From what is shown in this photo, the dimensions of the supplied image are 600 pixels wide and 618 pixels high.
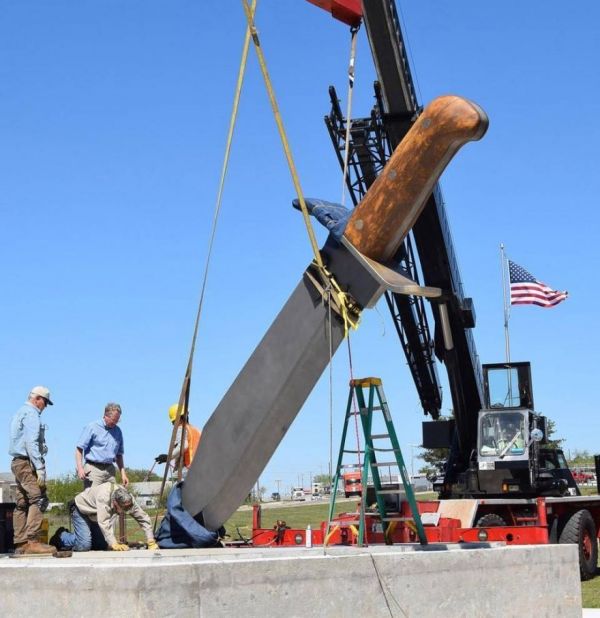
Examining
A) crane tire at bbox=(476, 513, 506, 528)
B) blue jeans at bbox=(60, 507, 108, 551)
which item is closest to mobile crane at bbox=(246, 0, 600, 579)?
crane tire at bbox=(476, 513, 506, 528)

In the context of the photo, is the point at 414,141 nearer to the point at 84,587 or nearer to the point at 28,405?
the point at 84,587

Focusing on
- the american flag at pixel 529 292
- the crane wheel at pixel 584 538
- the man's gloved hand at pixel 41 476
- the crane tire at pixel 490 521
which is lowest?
the crane wheel at pixel 584 538

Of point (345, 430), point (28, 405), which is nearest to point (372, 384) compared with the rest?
point (345, 430)

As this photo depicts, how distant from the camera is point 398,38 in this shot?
544 inches

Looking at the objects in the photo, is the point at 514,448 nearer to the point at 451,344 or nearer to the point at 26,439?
the point at 451,344

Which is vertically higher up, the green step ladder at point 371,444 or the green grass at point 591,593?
the green step ladder at point 371,444

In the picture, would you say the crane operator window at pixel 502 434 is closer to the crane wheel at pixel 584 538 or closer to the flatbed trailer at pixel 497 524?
the flatbed trailer at pixel 497 524

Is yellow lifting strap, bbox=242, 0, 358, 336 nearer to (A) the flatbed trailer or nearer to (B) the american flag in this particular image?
(A) the flatbed trailer

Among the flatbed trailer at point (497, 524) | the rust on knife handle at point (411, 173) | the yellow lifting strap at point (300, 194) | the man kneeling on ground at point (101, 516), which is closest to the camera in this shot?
the rust on knife handle at point (411, 173)

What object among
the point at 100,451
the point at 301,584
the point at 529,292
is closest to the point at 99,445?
the point at 100,451

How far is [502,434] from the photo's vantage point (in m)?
14.6

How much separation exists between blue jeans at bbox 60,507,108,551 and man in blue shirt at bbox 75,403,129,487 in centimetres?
29

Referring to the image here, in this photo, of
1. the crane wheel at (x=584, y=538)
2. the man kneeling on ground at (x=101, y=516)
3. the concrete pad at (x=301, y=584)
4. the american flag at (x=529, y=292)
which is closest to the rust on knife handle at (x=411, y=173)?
the concrete pad at (x=301, y=584)

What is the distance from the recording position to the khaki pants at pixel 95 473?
26.3 feet
